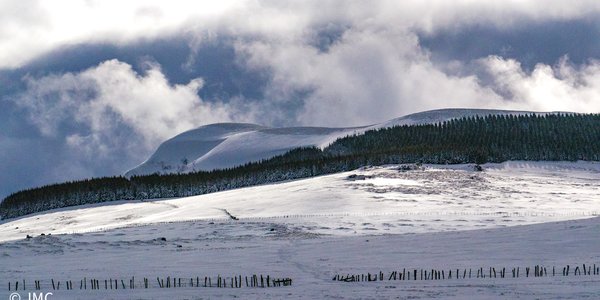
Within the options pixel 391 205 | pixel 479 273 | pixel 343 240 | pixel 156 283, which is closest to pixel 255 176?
pixel 391 205

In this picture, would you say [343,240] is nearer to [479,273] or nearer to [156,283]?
[479,273]

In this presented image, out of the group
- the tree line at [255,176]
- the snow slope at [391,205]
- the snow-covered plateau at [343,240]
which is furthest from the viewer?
the tree line at [255,176]

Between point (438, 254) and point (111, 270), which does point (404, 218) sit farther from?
point (111, 270)

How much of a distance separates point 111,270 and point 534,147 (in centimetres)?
15076

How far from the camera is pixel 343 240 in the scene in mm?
67125

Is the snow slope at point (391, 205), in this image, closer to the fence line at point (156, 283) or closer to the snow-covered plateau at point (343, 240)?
the snow-covered plateau at point (343, 240)

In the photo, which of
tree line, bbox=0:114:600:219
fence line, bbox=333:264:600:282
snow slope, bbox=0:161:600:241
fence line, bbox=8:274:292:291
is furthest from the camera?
tree line, bbox=0:114:600:219

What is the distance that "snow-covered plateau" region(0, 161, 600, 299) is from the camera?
38906 millimetres

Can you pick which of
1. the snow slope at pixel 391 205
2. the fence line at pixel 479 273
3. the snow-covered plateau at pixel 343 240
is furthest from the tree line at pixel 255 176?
the fence line at pixel 479 273

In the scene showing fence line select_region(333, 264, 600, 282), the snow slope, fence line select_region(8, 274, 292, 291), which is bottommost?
fence line select_region(333, 264, 600, 282)

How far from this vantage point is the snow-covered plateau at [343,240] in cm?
3891

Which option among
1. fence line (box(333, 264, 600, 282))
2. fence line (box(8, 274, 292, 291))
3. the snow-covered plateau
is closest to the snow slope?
the snow-covered plateau

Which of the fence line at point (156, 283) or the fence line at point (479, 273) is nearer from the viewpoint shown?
the fence line at point (156, 283)

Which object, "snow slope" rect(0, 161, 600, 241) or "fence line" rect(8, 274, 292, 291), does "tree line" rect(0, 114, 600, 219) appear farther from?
"fence line" rect(8, 274, 292, 291)
